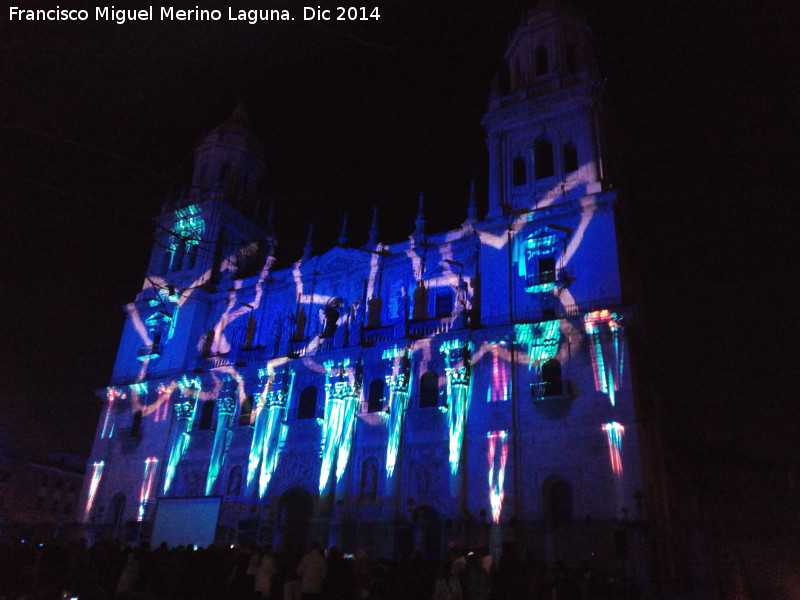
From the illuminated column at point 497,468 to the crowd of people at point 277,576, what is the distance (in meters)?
5.23

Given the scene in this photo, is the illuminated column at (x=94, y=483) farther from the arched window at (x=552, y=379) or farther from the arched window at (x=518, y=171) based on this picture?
the arched window at (x=518, y=171)

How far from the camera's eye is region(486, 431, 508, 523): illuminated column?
22312mm

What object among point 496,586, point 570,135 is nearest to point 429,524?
point 496,586

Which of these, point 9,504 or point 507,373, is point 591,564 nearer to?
point 507,373

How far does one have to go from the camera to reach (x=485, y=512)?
22.3 m

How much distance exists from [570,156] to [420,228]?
312 inches

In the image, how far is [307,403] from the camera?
94.9ft

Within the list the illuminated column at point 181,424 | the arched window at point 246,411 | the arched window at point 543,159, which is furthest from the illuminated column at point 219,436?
the arched window at point 543,159

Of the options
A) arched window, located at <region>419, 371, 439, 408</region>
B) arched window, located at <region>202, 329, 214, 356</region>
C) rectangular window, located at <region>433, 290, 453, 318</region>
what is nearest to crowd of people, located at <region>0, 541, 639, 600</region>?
arched window, located at <region>419, 371, 439, 408</region>

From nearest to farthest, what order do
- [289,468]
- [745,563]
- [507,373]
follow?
[507,373] → [289,468] → [745,563]

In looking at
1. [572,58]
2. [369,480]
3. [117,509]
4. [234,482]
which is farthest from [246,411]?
[572,58]

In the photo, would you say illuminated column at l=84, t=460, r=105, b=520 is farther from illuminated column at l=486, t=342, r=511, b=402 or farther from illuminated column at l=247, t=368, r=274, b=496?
illuminated column at l=486, t=342, r=511, b=402

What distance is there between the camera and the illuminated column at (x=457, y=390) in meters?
23.8

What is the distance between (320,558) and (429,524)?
40.2ft
